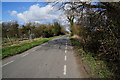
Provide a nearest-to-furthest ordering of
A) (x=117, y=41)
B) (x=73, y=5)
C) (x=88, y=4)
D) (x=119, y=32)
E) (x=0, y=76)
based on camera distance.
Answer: (x=117, y=41) → (x=119, y=32) → (x=0, y=76) → (x=88, y=4) → (x=73, y=5)

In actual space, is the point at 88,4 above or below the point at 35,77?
above

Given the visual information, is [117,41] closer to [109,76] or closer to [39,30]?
[109,76]

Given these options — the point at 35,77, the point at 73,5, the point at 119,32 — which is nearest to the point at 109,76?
the point at 119,32

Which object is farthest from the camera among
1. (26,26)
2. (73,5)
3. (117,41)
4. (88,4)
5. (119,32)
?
(26,26)

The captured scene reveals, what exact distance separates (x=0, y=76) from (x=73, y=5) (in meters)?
9.54

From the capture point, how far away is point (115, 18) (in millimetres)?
4871

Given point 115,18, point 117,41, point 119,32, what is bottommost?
point 117,41

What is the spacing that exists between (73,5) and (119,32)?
7.48m

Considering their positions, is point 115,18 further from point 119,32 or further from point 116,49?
point 116,49

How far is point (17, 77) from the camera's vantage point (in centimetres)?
457

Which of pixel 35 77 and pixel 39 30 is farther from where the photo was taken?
pixel 39 30

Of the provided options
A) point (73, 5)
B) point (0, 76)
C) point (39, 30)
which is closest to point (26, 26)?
point (39, 30)

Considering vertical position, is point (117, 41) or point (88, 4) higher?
point (88, 4)

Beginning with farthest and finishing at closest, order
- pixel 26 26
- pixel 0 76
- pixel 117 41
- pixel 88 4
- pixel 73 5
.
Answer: pixel 26 26
pixel 73 5
pixel 88 4
pixel 0 76
pixel 117 41
